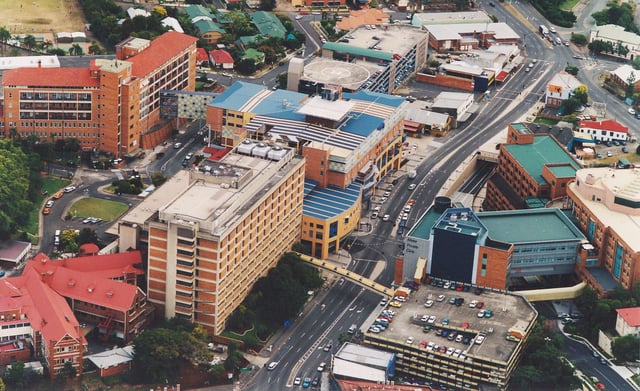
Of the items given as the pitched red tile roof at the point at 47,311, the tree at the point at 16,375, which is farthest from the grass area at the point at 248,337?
the tree at the point at 16,375

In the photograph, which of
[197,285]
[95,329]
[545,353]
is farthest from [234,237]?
[545,353]

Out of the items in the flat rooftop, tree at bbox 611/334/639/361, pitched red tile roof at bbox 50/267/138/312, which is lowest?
tree at bbox 611/334/639/361

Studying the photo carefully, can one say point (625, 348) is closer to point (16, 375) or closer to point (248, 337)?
point (248, 337)

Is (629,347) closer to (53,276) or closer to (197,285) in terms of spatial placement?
(197,285)

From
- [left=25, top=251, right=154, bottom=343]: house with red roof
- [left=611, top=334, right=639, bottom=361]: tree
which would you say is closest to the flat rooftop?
[left=611, top=334, right=639, bottom=361]: tree

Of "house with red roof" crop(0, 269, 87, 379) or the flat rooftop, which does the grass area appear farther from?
"house with red roof" crop(0, 269, 87, 379)

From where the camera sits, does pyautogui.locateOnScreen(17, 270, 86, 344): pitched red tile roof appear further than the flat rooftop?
No
